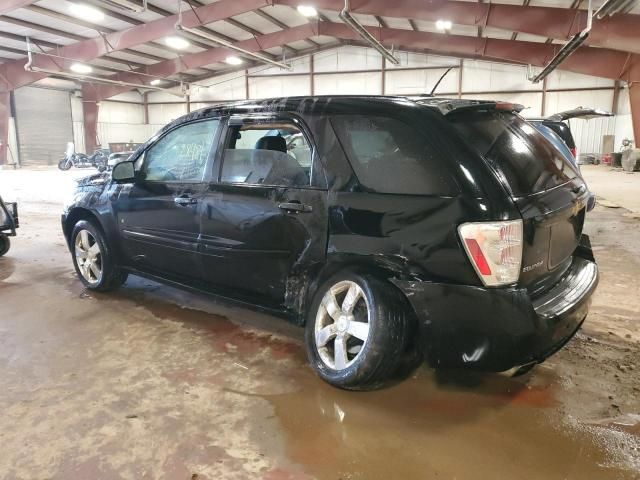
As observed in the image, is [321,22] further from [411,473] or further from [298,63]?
[411,473]

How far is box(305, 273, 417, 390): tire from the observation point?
2240mm

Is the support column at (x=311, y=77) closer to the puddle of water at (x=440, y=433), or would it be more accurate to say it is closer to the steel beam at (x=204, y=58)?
the steel beam at (x=204, y=58)

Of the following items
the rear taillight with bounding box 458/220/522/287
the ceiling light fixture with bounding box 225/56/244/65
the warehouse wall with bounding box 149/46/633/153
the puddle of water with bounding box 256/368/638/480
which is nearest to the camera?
the puddle of water with bounding box 256/368/638/480

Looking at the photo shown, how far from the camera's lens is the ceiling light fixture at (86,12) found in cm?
1398

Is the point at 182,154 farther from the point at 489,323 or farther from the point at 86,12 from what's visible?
the point at 86,12

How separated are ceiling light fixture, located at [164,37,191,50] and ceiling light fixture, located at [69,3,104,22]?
347cm

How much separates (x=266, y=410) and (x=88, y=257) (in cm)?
253

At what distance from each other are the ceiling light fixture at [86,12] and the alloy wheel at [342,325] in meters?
14.9

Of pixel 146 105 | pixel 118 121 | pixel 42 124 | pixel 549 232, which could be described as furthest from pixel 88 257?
pixel 146 105

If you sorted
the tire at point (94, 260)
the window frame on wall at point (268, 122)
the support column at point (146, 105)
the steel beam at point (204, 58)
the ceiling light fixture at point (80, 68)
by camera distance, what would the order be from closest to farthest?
1. the window frame on wall at point (268, 122)
2. the tire at point (94, 260)
3. the steel beam at point (204, 58)
4. the ceiling light fixture at point (80, 68)
5. the support column at point (146, 105)

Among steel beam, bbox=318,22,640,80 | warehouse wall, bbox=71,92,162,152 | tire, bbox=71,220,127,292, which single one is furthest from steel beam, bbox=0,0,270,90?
tire, bbox=71,220,127,292

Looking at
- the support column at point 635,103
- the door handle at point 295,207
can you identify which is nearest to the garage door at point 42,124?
the door handle at point 295,207

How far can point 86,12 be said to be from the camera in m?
14.6

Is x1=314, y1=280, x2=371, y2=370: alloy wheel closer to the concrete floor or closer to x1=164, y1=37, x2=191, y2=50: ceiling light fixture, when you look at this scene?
the concrete floor
